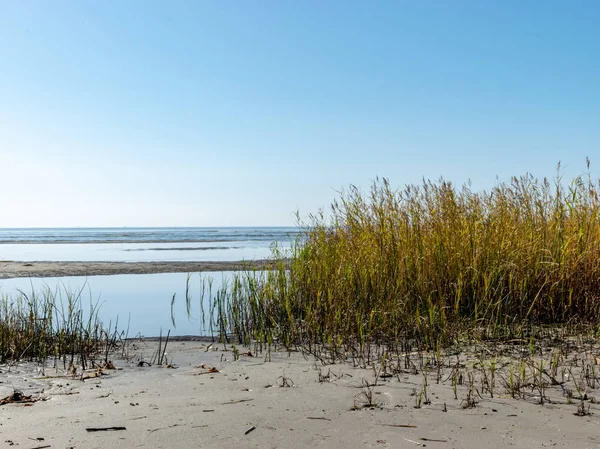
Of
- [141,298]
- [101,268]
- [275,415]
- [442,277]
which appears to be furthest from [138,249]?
[275,415]

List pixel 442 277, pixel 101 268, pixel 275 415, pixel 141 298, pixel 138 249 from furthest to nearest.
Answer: pixel 138 249 < pixel 101 268 < pixel 141 298 < pixel 442 277 < pixel 275 415

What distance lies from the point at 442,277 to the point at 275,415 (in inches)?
159

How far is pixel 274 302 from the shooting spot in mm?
8172

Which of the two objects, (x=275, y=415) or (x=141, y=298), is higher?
(x=275, y=415)

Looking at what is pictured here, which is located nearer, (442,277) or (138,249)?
(442,277)

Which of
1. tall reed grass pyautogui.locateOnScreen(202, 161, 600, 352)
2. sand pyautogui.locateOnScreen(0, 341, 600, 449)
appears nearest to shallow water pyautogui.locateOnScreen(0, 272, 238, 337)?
tall reed grass pyautogui.locateOnScreen(202, 161, 600, 352)

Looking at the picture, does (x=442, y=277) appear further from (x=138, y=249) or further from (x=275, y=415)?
(x=138, y=249)

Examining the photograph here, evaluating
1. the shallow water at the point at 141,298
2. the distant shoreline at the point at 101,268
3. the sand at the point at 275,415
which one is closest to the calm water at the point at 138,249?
the distant shoreline at the point at 101,268

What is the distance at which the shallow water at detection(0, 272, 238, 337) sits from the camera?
876 centimetres

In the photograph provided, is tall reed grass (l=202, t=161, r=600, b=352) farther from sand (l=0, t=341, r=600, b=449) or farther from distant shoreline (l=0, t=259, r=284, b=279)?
distant shoreline (l=0, t=259, r=284, b=279)

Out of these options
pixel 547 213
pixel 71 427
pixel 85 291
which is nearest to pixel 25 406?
pixel 71 427

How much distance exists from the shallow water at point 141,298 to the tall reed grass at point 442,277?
3.81 feet

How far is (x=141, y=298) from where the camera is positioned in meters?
12.4

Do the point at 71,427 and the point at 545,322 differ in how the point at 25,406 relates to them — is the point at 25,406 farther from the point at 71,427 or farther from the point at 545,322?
the point at 545,322
